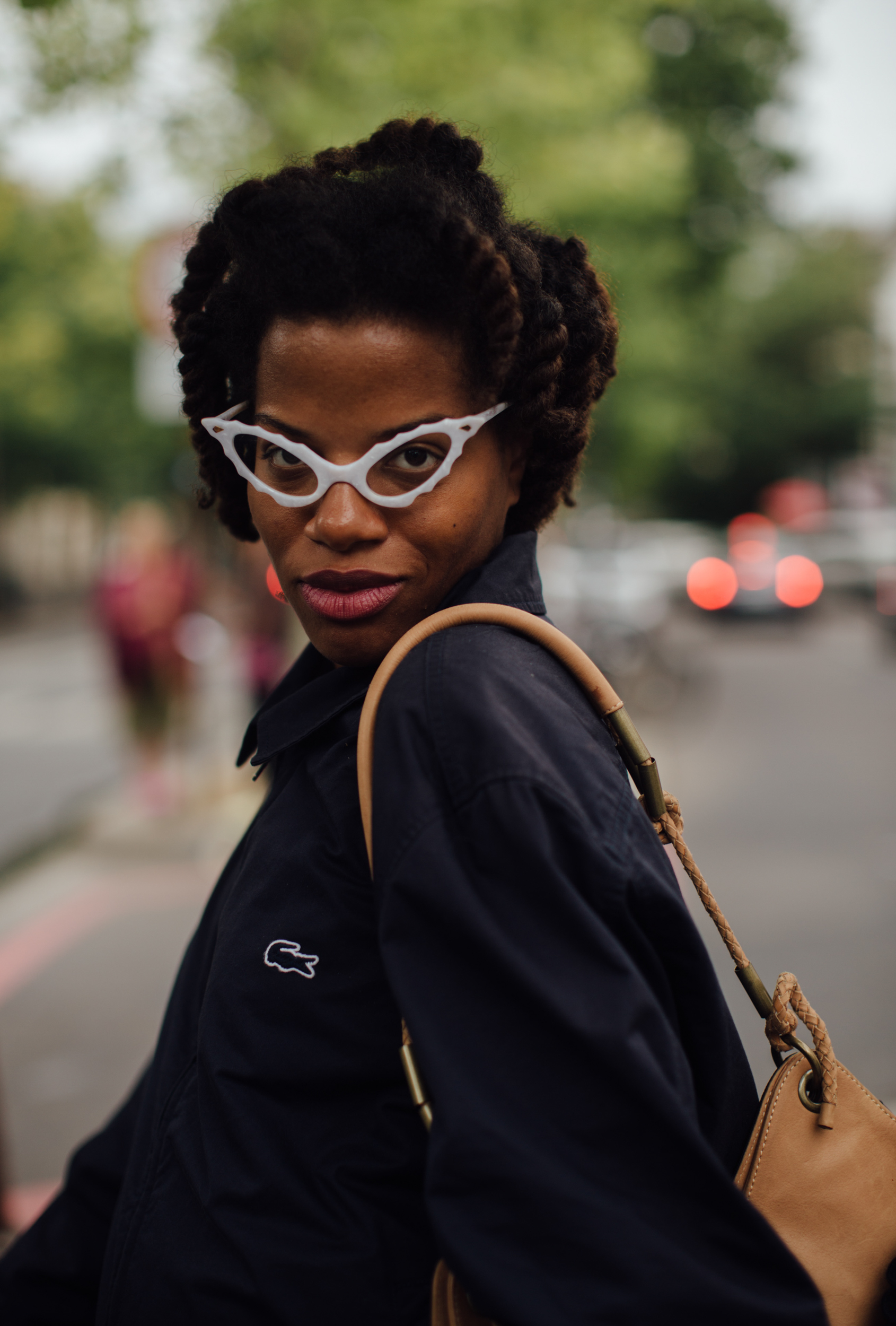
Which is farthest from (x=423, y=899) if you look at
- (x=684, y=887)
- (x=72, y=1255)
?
(x=684, y=887)

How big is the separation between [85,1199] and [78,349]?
1335 cm

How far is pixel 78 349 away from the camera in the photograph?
1362 centimetres

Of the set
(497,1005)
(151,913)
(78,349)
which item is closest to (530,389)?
(497,1005)

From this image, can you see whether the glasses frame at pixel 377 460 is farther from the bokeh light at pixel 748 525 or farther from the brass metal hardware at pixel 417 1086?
the bokeh light at pixel 748 525

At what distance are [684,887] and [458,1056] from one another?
4826 millimetres

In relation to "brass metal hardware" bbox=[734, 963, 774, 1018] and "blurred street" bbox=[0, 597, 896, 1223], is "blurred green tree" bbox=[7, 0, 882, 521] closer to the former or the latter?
"brass metal hardware" bbox=[734, 963, 774, 1018]

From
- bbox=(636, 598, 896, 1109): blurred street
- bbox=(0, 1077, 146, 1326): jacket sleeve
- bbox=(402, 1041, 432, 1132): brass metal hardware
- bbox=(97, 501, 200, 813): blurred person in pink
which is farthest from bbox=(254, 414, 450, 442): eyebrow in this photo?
bbox=(97, 501, 200, 813): blurred person in pink

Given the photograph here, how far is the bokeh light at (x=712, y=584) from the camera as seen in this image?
835 inches

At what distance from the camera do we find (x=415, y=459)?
50.1 inches

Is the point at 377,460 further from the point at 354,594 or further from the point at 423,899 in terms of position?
the point at 423,899

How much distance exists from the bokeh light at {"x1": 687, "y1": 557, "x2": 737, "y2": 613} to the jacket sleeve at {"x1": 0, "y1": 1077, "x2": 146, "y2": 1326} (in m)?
20.4

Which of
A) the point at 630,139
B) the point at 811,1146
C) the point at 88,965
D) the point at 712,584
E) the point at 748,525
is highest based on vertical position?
the point at 630,139

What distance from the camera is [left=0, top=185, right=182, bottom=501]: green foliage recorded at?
9.77 meters

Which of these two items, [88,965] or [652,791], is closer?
[652,791]
